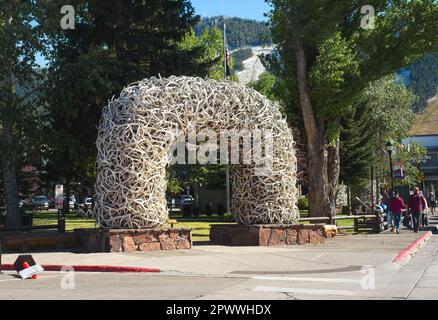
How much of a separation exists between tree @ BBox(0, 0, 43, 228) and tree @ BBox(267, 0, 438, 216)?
9.58 m

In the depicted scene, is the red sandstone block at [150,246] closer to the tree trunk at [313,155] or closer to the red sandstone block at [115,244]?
the red sandstone block at [115,244]

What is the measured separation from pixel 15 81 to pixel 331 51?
11.9 m

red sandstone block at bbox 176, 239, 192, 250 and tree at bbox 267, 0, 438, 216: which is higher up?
tree at bbox 267, 0, 438, 216

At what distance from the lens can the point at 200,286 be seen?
35.8 ft

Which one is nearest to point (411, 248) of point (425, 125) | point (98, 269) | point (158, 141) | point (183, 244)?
point (183, 244)

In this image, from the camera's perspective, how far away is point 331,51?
2447 cm

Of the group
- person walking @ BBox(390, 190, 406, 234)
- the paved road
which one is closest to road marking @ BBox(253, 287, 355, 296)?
the paved road

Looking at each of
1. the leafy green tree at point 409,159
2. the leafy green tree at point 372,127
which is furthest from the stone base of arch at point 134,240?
the leafy green tree at point 409,159

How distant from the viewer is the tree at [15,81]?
21531mm

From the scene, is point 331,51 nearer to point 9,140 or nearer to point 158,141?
point 158,141

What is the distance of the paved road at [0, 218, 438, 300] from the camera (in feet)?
32.5

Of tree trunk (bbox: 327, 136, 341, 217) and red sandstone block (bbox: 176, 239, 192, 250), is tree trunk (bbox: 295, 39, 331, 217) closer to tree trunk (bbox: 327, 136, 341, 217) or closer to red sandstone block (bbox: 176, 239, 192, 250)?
tree trunk (bbox: 327, 136, 341, 217)
